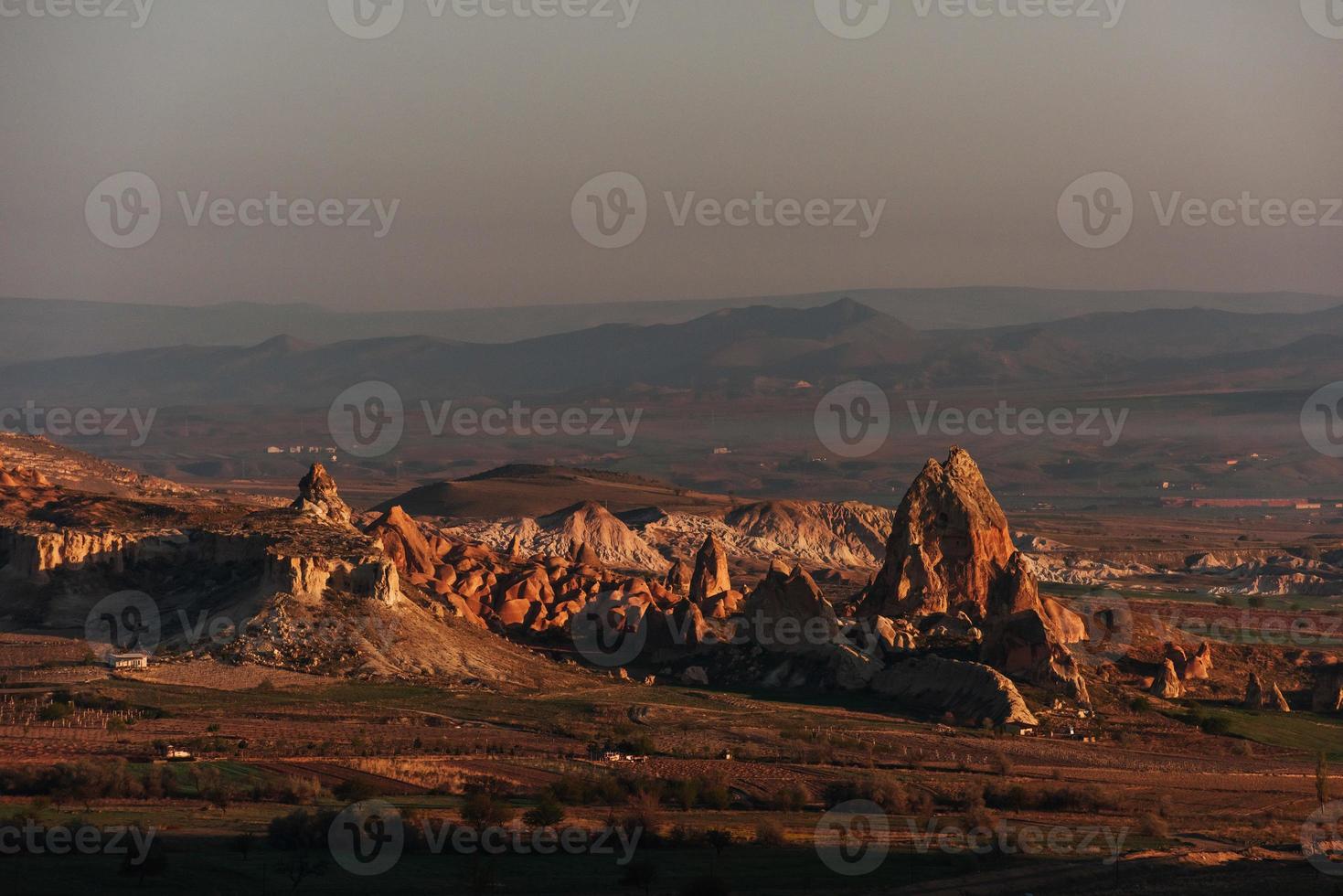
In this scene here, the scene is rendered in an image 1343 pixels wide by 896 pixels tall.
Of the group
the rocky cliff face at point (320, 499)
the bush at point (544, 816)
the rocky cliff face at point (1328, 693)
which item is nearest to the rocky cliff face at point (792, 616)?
the rocky cliff face at point (320, 499)

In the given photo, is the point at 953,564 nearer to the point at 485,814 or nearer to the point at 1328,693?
the point at 1328,693

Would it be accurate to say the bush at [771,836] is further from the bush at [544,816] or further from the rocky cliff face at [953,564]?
the rocky cliff face at [953,564]

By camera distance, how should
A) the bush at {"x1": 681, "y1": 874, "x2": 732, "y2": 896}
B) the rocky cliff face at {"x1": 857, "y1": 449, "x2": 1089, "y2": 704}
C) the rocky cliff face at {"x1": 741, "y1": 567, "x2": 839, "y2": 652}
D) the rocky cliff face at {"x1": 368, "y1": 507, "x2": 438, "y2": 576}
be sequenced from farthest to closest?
the rocky cliff face at {"x1": 368, "y1": 507, "x2": 438, "y2": 576}, the rocky cliff face at {"x1": 857, "y1": 449, "x2": 1089, "y2": 704}, the rocky cliff face at {"x1": 741, "y1": 567, "x2": 839, "y2": 652}, the bush at {"x1": 681, "y1": 874, "x2": 732, "y2": 896}

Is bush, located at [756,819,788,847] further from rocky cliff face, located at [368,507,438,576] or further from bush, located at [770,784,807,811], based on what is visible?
rocky cliff face, located at [368,507,438,576]

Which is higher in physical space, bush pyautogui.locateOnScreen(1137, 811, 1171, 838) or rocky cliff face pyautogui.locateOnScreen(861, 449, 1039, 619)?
rocky cliff face pyautogui.locateOnScreen(861, 449, 1039, 619)

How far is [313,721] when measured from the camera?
6925 cm

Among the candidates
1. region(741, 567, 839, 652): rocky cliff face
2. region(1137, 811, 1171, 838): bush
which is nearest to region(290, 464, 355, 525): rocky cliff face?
region(741, 567, 839, 652): rocky cliff face

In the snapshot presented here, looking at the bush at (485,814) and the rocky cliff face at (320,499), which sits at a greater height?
the rocky cliff face at (320,499)

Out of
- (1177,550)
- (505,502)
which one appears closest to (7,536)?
(505,502)

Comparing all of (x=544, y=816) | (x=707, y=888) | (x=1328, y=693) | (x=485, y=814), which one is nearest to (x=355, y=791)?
(x=485, y=814)

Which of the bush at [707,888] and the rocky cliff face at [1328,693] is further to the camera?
the rocky cliff face at [1328,693]

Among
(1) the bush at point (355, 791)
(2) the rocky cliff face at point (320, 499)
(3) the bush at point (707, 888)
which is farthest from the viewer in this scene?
(2) the rocky cliff face at point (320, 499)

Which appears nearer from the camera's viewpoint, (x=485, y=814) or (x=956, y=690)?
(x=485, y=814)

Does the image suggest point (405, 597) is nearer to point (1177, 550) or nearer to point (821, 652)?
point (821, 652)
